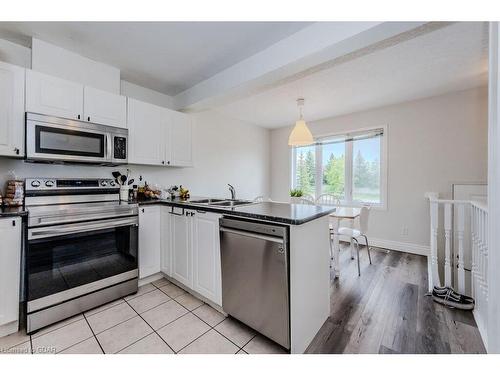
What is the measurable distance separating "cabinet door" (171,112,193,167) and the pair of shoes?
3.14m

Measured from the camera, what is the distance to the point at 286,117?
4.27 meters

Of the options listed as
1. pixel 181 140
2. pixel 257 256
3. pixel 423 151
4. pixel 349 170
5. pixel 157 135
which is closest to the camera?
pixel 257 256

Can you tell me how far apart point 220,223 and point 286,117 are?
127 inches

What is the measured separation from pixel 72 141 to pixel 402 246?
4.61 m

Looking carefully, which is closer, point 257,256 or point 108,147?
point 257,256

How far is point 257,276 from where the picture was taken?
4.83 ft

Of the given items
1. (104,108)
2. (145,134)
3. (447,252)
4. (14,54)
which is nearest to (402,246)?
(447,252)

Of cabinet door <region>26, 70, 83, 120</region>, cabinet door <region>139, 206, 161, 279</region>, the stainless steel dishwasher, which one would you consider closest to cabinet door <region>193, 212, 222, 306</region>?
the stainless steel dishwasher

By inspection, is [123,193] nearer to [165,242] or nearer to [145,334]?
[165,242]

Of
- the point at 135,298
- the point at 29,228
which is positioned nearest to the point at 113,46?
the point at 29,228

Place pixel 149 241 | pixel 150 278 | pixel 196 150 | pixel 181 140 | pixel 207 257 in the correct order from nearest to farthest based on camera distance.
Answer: pixel 207 257 < pixel 149 241 < pixel 150 278 < pixel 181 140 < pixel 196 150

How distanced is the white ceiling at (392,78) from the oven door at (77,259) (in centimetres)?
262

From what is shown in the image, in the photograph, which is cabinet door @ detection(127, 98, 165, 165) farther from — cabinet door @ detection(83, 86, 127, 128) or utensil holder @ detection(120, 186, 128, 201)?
utensil holder @ detection(120, 186, 128, 201)
